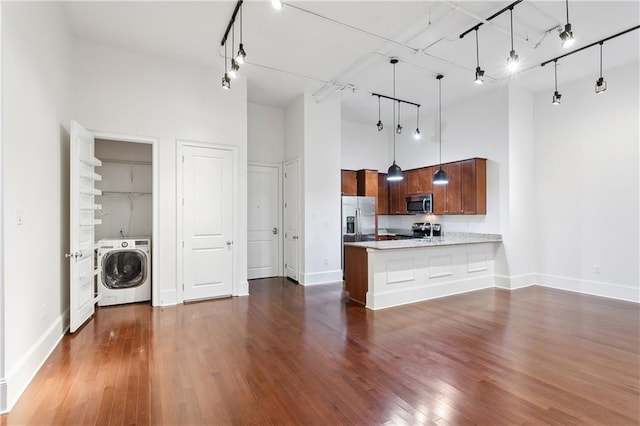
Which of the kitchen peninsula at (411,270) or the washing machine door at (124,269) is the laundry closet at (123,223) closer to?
the washing machine door at (124,269)

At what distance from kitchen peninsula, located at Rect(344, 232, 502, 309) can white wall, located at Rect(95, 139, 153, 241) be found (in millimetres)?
3477

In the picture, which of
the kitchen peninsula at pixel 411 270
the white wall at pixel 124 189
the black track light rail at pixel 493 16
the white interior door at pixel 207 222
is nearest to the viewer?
the black track light rail at pixel 493 16

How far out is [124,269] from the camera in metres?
4.70

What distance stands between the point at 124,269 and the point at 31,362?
2.25 meters

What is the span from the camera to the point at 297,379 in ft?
8.32

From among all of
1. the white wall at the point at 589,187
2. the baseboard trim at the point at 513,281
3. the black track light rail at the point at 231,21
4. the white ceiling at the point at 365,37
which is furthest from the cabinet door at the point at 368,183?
the black track light rail at the point at 231,21

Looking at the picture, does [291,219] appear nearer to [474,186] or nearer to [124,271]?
[124,271]

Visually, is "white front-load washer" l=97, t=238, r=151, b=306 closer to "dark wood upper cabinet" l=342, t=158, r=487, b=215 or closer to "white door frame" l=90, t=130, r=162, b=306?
"white door frame" l=90, t=130, r=162, b=306

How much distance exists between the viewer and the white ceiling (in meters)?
3.51

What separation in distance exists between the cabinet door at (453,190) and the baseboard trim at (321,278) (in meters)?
2.58

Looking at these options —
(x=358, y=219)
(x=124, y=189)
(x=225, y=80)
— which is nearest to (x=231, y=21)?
(x=225, y=80)

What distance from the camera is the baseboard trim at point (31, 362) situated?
221 cm

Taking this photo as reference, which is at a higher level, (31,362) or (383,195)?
(383,195)

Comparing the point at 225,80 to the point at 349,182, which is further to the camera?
the point at 349,182
